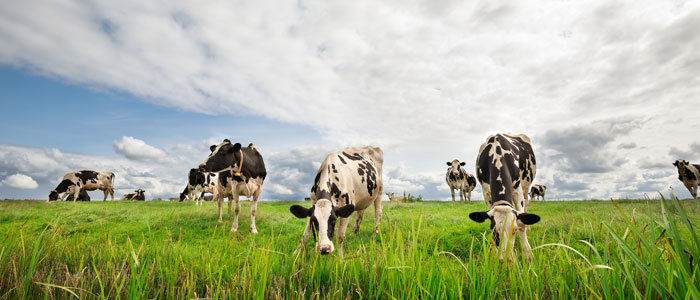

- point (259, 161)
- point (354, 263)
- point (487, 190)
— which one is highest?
point (259, 161)

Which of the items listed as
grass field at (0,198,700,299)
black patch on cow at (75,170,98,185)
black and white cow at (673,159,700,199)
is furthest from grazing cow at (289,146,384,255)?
black patch on cow at (75,170,98,185)

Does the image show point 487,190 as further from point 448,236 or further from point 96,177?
point 96,177

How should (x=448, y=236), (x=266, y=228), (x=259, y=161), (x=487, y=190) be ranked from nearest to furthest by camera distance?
(x=487, y=190)
(x=448, y=236)
(x=266, y=228)
(x=259, y=161)

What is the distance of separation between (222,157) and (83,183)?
26.7 meters

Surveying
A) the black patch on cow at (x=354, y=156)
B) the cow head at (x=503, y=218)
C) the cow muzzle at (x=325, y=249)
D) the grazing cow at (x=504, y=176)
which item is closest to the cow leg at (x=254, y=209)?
the black patch on cow at (x=354, y=156)

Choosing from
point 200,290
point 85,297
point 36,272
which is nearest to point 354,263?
point 200,290

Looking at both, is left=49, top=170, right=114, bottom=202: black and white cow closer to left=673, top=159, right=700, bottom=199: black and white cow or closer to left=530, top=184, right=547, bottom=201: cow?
left=530, top=184, right=547, bottom=201: cow

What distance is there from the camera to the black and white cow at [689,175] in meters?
26.0

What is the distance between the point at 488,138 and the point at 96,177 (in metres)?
34.6

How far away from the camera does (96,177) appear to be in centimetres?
3147

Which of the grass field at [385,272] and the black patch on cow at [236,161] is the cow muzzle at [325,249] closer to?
the grass field at [385,272]

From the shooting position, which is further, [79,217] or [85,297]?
[79,217]

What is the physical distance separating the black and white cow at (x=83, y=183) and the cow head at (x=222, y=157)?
78.8 ft

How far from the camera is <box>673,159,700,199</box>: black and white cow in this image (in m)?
26.0
